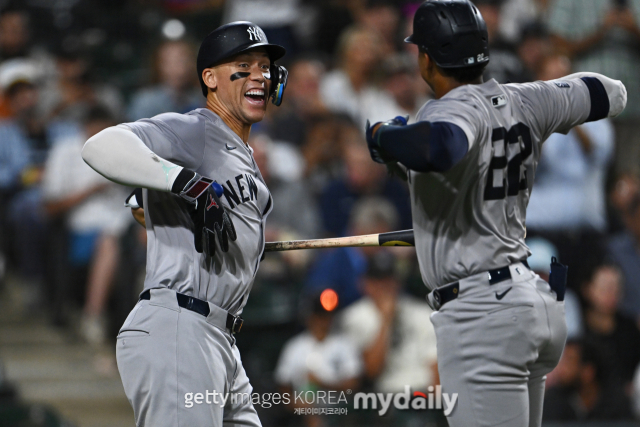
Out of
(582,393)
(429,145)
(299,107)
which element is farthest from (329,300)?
(429,145)

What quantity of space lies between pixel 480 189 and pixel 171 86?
4.22 meters

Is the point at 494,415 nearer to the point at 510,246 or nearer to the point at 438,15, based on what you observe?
the point at 510,246

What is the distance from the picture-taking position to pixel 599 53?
681 cm

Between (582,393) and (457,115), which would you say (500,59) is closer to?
(582,393)

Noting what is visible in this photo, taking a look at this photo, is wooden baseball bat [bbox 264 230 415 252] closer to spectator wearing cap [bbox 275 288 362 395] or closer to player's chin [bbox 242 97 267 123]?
player's chin [bbox 242 97 267 123]

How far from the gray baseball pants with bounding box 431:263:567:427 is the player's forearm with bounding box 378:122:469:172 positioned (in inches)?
17.5

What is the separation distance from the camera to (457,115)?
244 centimetres

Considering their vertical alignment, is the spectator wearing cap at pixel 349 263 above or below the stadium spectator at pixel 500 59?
below

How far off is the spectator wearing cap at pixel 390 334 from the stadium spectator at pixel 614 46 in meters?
2.54

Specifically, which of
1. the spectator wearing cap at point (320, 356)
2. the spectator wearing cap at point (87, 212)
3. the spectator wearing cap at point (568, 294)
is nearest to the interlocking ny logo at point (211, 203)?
the spectator wearing cap at point (320, 356)

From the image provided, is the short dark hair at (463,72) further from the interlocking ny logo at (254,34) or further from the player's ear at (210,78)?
the player's ear at (210,78)

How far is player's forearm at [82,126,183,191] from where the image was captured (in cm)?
249

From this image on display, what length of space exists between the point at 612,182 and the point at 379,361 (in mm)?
2591

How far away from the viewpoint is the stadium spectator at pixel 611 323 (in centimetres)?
582
